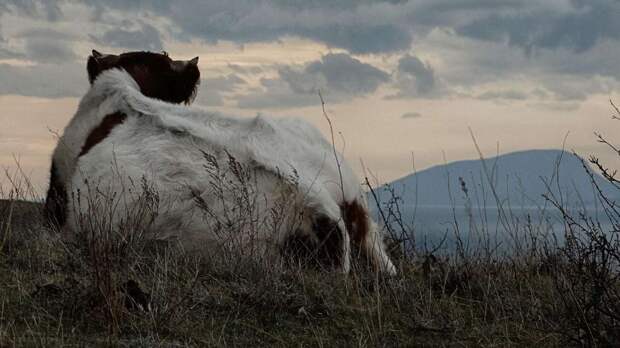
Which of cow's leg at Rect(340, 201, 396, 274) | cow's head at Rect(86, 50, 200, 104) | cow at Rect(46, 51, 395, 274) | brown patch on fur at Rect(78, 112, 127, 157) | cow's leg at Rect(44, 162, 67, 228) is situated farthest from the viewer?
cow's head at Rect(86, 50, 200, 104)

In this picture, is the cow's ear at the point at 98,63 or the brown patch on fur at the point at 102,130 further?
the cow's ear at the point at 98,63

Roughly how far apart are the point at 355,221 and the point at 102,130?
2.03 meters

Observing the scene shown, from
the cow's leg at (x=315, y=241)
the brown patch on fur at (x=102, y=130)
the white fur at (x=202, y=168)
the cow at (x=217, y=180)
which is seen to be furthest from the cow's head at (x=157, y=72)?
the cow's leg at (x=315, y=241)

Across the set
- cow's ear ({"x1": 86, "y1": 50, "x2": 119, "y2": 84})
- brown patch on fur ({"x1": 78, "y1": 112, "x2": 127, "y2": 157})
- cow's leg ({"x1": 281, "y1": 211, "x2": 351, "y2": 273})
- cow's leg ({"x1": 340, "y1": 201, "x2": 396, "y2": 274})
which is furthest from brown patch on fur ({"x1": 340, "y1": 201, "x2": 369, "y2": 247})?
cow's ear ({"x1": 86, "y1": 50, "x2": 119, "y2": 84})

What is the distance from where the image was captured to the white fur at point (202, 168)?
5.43 meters

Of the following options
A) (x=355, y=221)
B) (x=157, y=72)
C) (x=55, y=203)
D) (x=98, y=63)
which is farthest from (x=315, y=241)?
(x=98, y=63)

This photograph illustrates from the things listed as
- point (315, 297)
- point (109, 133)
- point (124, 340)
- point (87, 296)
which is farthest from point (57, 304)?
point (109, 133)

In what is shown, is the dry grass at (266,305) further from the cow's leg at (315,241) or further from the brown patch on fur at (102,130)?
the brown patch on fur at (102,130)

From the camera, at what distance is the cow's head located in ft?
25.2

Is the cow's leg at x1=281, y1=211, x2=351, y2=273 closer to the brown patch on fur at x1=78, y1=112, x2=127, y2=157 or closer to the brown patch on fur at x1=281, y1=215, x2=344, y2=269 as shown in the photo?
the brown patch on fur at x1=281, y1=215, x2=344, y2=269

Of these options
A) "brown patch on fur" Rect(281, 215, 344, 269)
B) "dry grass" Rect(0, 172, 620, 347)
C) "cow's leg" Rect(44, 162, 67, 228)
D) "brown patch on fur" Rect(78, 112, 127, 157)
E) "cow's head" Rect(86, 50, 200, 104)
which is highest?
"cow's head" Rect(86, 50, 200, 104)

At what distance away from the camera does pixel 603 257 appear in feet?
13.7

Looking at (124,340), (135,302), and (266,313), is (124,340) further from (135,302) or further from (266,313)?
(266,313)

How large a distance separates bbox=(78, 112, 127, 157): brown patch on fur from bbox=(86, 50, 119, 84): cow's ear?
1.24 meters
